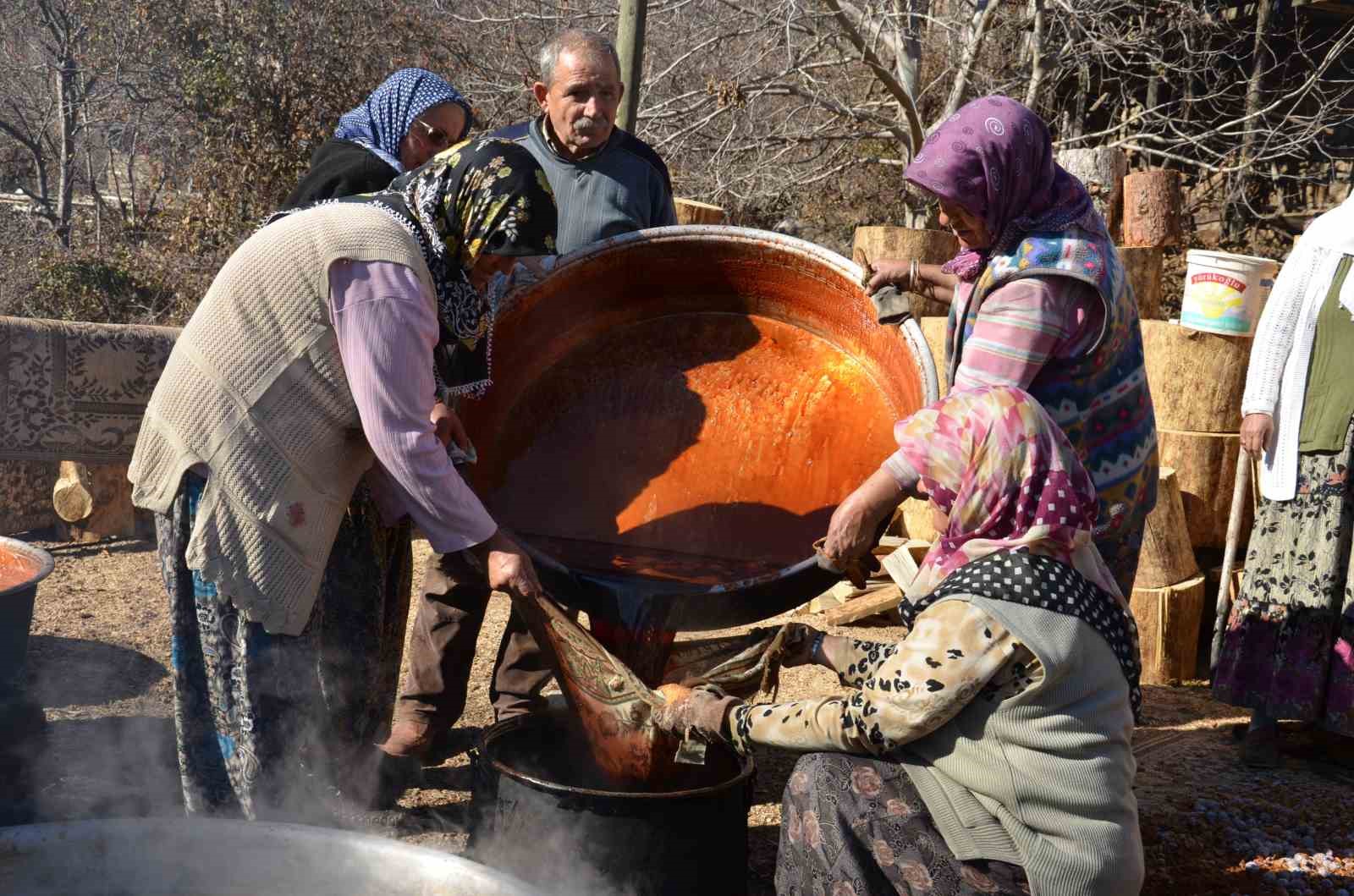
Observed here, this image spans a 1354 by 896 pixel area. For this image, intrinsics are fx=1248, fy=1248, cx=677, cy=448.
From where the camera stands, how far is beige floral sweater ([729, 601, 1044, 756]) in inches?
77.9

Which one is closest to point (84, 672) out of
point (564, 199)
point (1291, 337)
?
point (564, 199)

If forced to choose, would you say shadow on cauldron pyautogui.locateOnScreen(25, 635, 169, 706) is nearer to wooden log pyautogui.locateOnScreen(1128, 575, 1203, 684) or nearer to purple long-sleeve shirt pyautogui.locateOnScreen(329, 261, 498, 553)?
purple long-sleeve shirt pyautogui.locateOnScreen(329, 261, 498, 553)

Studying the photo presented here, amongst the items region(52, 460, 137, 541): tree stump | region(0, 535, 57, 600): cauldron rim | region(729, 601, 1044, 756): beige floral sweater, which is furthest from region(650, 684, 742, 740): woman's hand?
region(52, 460, 137, 541): tree stump

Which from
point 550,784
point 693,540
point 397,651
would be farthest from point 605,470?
point 550,784

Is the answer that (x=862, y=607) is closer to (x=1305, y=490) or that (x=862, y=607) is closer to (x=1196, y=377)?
(x=1196, y=377)

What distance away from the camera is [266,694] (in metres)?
2.42

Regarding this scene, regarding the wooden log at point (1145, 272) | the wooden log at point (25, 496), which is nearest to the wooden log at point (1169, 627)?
the wooden log at point (1145, 272)

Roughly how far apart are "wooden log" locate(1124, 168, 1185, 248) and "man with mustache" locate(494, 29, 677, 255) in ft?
11.6

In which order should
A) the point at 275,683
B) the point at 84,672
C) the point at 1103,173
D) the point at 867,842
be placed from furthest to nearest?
1. the point at 1103,173
2. the point at 84,672
3. the point at 275,683
4. the point at 867,842

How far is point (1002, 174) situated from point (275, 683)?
68.8 inches

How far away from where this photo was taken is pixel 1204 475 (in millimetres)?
4965

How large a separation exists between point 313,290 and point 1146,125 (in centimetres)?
878

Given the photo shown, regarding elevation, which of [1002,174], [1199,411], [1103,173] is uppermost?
[1103,173]

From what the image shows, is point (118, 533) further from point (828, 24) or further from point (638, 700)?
point (828, 24)
